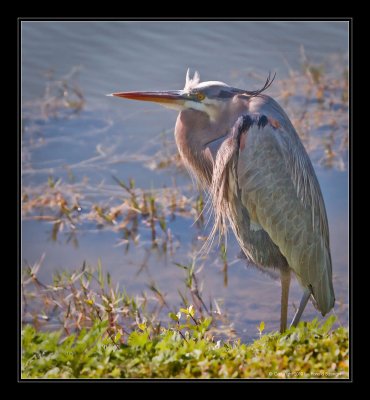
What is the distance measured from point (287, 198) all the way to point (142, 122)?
174 cm

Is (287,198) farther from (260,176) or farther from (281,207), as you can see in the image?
(260,176)

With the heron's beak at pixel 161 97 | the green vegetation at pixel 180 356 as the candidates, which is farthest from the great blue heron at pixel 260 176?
the green vegetation at pixel 180 356

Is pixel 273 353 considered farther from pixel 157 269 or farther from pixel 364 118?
pixel 157 269

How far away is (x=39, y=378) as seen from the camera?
11.9 ft

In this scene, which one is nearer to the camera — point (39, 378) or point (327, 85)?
point (39, 378)

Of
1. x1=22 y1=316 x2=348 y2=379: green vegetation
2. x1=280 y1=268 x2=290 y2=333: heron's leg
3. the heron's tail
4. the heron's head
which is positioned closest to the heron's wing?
the heron's tail

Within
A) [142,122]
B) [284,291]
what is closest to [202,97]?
[284,291]

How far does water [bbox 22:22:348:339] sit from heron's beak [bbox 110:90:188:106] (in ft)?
1.59

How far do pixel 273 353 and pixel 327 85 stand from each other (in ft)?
8.31

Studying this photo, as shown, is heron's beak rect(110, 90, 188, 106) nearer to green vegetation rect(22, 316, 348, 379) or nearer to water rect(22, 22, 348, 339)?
water rect(22, 22, 348, 339)

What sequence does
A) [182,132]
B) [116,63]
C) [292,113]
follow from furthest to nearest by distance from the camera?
[292,113] < [116,63] < [182,132]

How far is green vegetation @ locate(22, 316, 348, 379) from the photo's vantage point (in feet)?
11.7

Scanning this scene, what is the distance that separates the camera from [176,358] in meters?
3.58

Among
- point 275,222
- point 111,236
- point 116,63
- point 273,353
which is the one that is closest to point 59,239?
point 111,236
